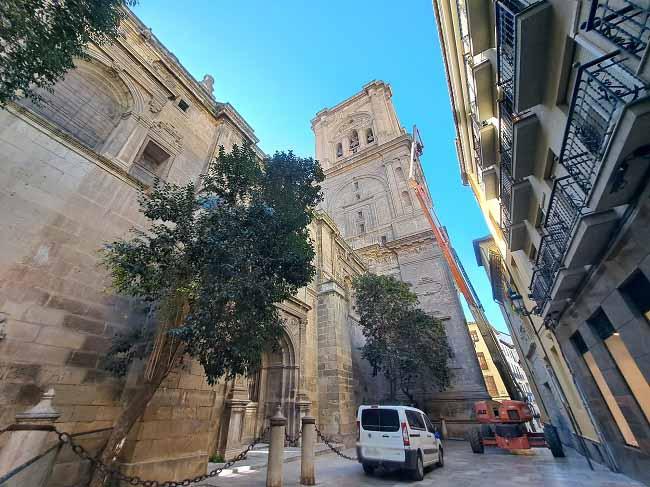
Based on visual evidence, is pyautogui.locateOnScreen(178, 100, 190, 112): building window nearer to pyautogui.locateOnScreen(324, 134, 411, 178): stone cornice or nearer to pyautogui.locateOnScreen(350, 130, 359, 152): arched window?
pyautogui.locateOnScreen(324, 134, 411, 178): stone cornice

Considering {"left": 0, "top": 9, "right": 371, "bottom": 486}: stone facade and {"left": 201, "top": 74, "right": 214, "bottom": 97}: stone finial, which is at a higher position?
{"left": 201, "top": 74, "right": 214, "bottom": 97}: stone finial

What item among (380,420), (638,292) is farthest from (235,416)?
(638,292)

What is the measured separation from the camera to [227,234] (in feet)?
18.1

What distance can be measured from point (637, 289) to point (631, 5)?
13.2ft

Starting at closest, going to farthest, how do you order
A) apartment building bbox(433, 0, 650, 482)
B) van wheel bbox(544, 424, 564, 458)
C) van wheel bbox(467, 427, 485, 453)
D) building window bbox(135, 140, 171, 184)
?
apartment building bbox(433, 0, 650, 482), building window bbox(135, 140, 171, 184), van wheel bbox(544, 424, 564, 458), van wheel bbox(467, 427, 485, 453)

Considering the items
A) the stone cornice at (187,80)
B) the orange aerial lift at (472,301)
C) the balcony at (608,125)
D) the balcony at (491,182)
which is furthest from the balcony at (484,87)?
the orange aerial lift at (472,301)

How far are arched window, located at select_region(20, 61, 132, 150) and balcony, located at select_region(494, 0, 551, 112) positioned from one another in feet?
31.2

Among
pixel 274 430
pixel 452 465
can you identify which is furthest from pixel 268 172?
pixel 452 465

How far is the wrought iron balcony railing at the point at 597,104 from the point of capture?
2947mm

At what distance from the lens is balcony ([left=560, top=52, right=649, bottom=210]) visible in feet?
9.09

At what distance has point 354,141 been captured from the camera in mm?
37250

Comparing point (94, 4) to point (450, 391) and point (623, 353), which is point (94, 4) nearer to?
point (623, 353)

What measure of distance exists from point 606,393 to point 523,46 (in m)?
7.82

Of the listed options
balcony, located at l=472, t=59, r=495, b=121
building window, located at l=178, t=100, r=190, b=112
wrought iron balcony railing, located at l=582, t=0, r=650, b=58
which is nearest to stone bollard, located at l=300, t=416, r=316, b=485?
wrought iron balcony railing, located at l=582, t=0, r=650, b=58
